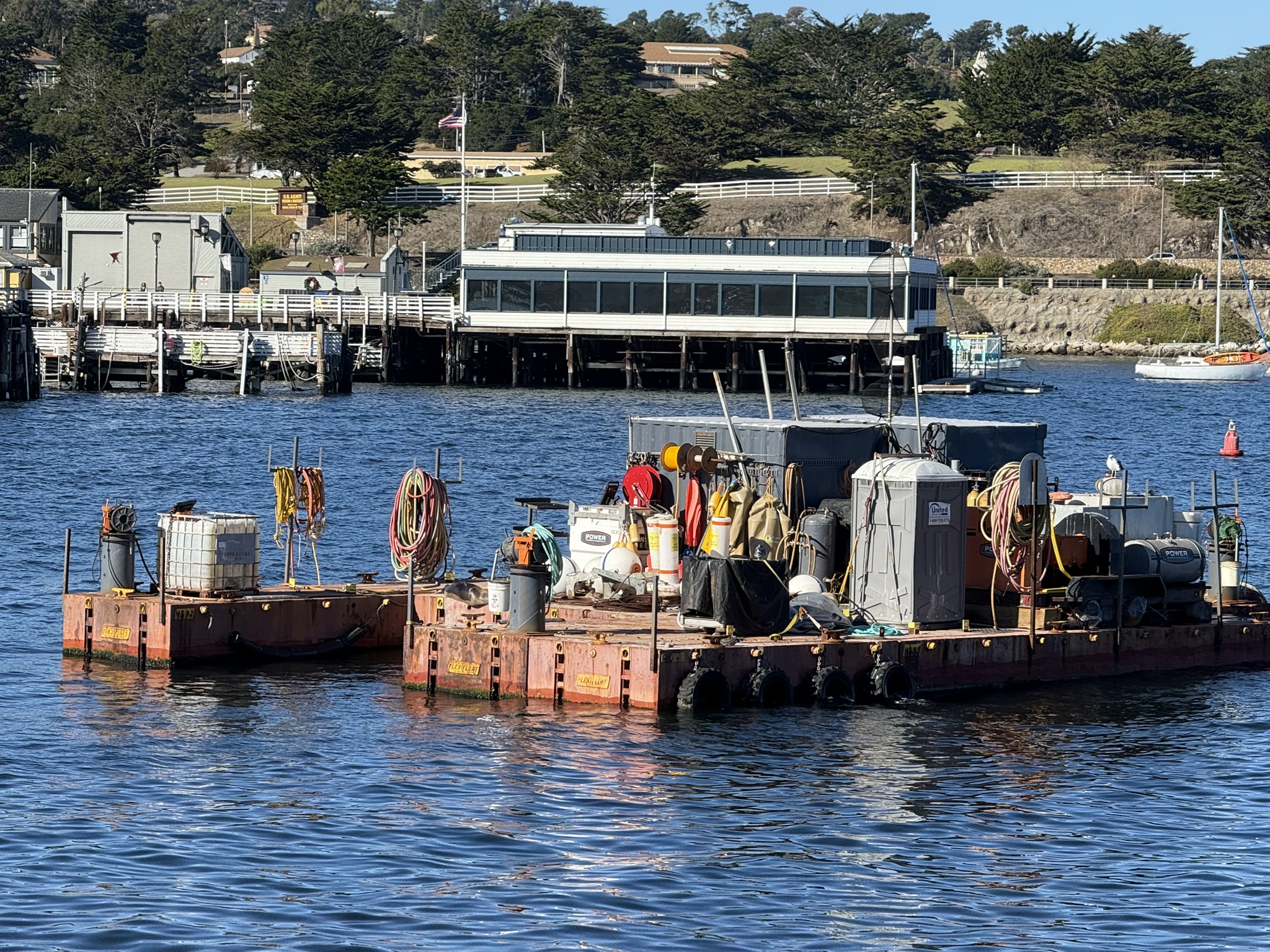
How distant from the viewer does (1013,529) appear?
89.5 ft

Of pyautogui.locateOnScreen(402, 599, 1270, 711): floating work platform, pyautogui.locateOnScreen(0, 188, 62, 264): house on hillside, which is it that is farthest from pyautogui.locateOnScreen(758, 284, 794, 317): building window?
pyautogui.locateOnScreen(402, 599, 1270, 711): floating work platform

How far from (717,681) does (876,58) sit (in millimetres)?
145105

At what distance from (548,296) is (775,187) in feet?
156

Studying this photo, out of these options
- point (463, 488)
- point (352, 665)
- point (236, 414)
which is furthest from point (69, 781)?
point (236, 414)

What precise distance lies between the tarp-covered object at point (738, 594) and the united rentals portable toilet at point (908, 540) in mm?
1611

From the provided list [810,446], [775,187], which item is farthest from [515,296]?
[810,446]

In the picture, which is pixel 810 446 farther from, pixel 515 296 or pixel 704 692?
pixel 515 296

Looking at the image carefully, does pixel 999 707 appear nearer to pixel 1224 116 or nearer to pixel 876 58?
pixel 1224 116

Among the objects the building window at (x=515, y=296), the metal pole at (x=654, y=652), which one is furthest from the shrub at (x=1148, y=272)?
the metal pole at (x=654, y=652)

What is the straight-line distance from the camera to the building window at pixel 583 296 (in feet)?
300

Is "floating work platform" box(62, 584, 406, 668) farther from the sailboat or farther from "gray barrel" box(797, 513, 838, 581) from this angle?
the sailboat

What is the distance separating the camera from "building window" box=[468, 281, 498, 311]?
305 feet

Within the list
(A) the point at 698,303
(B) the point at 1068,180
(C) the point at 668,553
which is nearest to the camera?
(C) the point at 668,553

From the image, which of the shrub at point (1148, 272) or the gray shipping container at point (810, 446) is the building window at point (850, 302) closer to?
the shrub at point (1148, 272)
